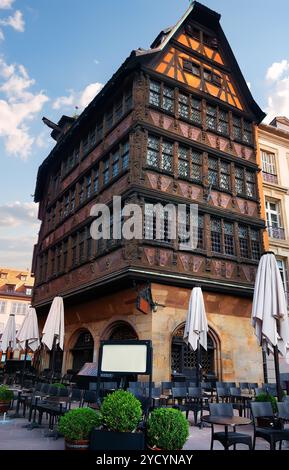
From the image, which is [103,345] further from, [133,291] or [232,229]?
[232,229]

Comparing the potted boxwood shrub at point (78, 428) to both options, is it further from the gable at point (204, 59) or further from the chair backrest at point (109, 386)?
the gable at point (204, 59)

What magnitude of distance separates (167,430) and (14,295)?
1832 inches

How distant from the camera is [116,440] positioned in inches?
196

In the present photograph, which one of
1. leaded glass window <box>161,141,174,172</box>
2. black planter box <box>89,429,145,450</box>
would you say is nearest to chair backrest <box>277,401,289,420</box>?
black planter box <box>89,429,145,450</box>

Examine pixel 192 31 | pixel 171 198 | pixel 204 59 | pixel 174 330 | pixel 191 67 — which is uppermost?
pixel 192 31

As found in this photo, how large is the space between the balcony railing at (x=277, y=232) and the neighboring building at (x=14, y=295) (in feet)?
121

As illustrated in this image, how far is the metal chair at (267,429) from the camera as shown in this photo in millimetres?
6203

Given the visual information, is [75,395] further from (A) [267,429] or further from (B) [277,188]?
(B) [277,188]

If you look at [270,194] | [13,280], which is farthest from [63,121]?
[13,280]

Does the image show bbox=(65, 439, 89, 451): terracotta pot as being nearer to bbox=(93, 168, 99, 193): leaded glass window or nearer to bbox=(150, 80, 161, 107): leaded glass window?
bbox=(93, 168, 99, 193): leaded glass window

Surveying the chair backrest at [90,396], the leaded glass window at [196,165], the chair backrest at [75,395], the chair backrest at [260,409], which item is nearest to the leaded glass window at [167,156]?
the leaded glass window at [196,165]

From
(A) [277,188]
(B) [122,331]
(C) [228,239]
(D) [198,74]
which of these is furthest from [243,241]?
(D) [198,74]

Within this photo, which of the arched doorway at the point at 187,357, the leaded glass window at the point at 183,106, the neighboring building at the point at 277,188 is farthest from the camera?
the neighboring building at the point at 277,188

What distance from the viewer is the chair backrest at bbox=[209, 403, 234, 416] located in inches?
261
